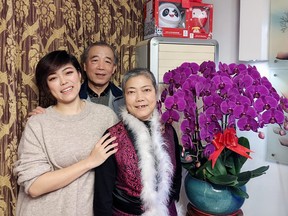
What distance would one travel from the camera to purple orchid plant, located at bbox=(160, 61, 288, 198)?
121cm

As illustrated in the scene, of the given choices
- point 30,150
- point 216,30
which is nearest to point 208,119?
point 30,150

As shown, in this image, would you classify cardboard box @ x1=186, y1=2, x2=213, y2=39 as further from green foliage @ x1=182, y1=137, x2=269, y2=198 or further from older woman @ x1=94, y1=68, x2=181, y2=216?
green foliage @ x1=182, y1=137, x2=269, y2=198

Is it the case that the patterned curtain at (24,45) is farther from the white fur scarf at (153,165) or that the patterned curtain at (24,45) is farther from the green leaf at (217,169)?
the green leaf at (217,169)

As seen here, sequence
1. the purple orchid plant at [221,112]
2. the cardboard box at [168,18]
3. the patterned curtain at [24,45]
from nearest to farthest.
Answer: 1. the purple orchid plant at [221,112]
2. the patterned curtain at [24,45]
3. the cardboard box at [168,18]

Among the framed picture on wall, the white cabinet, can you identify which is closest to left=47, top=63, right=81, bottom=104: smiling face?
the white cabinet

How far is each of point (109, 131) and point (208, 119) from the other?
1.42 feet

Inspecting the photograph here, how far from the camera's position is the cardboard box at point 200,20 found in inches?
77.4

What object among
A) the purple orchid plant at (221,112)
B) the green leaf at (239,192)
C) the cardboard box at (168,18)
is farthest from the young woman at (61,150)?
the cardboard box at (168,18)

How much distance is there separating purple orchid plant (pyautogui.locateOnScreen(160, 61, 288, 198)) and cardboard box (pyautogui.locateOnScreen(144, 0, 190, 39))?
58cm

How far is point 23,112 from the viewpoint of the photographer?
1679 millimetres

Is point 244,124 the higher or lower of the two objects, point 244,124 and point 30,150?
the higher

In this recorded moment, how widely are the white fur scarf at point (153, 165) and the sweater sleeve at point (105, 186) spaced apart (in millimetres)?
128

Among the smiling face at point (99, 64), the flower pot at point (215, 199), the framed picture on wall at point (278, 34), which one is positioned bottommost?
the flower pot at point (215, 199)

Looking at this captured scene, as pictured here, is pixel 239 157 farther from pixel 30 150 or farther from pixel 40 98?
pixel 40 98
